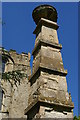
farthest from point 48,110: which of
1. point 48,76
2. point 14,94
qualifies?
point 14,94

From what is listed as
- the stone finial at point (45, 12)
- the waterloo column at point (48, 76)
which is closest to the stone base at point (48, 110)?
the waterloo column at point (48, 76)

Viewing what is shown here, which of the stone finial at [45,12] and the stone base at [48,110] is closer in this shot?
the stone base at [48,110]

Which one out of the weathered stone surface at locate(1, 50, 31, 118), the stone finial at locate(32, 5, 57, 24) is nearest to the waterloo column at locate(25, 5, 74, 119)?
the stone finial at locate(32, 5, 57, 24)

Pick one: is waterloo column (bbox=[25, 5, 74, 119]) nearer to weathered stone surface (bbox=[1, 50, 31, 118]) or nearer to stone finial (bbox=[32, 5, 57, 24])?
stone finial (bbox=[32, 5, 57, 24])

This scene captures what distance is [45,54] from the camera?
9.20 metres

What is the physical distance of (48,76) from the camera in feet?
27.5

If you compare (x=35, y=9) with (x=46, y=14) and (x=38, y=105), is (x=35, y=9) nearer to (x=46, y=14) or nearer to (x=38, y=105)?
(x=46, y=14)

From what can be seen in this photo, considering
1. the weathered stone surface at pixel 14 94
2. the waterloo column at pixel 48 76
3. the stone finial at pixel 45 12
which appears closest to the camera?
the waterloo column at pixel 48 76

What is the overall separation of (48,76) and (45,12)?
396cm

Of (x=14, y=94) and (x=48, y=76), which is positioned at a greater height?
(x=48, y=76)

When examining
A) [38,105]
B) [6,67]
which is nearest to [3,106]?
[6,67]

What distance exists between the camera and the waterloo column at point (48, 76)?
746 cm

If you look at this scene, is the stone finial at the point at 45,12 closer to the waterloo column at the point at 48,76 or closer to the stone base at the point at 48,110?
the waterloo column at the point at 48,76

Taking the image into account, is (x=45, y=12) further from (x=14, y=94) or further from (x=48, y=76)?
(x=14, y=94)
